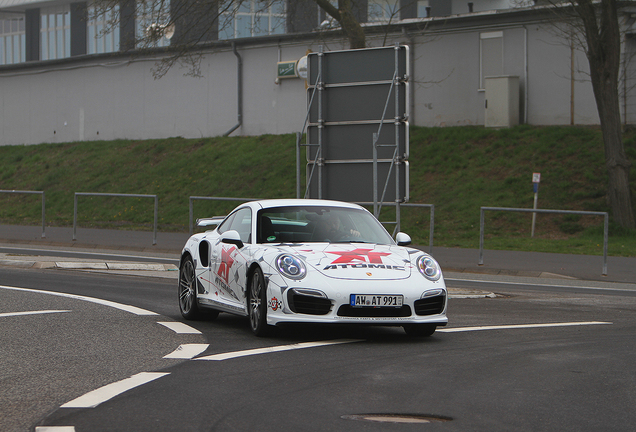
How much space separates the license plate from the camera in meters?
8.25

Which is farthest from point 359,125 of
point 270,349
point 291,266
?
point 270,349

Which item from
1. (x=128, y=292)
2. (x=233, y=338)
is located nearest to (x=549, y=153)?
(x=128, y=292)

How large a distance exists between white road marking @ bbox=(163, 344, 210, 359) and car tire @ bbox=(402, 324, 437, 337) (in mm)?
1922

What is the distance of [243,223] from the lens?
9.94 metres

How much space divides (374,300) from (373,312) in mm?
126

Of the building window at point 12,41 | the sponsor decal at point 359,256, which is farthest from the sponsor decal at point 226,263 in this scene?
the building window at point 12,41

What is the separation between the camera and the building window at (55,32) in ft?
167

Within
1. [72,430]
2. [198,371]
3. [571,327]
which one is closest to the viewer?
[72,430]

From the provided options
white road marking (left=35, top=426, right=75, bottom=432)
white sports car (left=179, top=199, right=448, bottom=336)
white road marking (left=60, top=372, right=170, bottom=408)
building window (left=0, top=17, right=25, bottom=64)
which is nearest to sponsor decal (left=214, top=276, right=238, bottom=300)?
white sports car (left=179, top=199, right=448, bottom=336)

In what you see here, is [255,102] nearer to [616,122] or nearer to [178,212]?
[178,212]

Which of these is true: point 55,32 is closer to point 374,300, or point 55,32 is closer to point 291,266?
point 291,266

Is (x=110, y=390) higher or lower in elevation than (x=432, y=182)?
lower

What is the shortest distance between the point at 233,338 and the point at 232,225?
187 centimetres

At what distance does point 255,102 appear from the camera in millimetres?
37125
